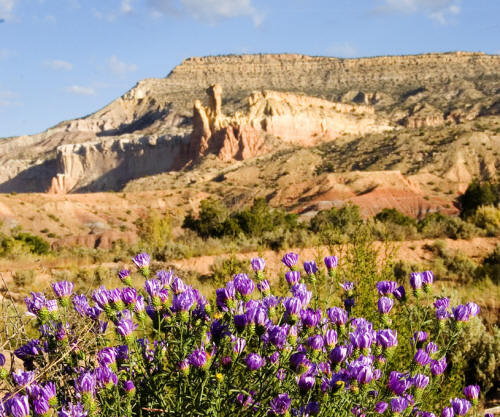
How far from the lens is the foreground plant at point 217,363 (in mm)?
2201

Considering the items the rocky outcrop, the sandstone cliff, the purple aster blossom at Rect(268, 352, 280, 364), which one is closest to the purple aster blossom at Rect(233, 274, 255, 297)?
the purple aster blossom at Rect(268, 352, 280, 364)

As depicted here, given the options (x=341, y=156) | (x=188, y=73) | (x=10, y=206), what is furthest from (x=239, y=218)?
(x=188, y=73)

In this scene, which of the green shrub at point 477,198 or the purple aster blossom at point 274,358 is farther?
the green shrub at point 477,198

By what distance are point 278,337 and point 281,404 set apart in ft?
1.00

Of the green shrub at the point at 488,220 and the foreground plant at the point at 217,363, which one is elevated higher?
the foreground plant at the point at 217,363

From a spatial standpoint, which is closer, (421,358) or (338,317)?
(421,358)

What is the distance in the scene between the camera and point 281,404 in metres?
2.21

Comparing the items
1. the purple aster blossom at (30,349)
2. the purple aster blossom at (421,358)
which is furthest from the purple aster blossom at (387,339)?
the purple aster blossom at (30,349)

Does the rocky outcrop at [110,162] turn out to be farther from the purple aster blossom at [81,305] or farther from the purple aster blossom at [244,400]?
the purple aster blossom at [244,400]

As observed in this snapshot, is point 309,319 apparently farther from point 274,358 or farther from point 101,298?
point 101,298

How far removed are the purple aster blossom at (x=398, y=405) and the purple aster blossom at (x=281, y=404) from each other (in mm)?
489

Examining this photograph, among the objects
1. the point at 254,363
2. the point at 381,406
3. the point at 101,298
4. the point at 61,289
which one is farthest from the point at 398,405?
the point at 61,289

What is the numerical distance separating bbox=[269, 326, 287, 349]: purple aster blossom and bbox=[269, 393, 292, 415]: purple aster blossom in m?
0.23

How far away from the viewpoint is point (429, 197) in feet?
130
